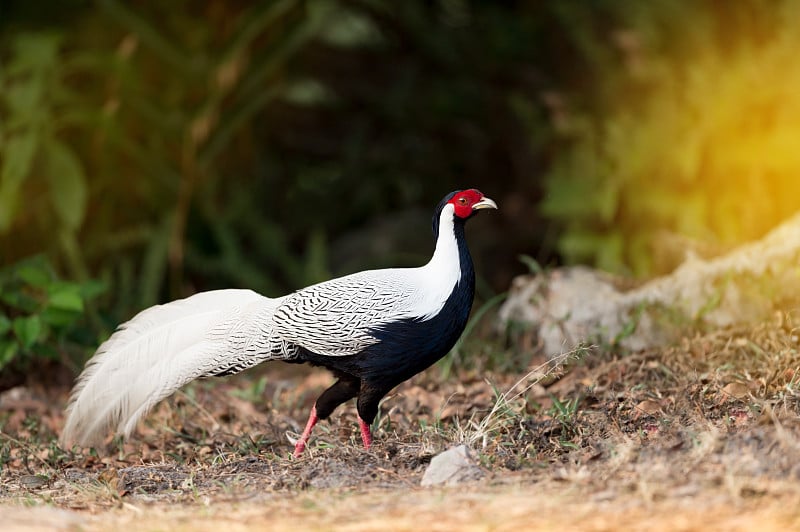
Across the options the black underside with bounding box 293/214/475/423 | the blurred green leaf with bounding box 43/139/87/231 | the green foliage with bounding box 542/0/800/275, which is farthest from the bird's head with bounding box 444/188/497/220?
the blurred green leaf with bounding box 43/139/87/231

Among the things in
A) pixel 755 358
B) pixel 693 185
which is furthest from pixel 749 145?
pixel 755 358

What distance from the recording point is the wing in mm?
4355

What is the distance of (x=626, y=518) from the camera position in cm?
307

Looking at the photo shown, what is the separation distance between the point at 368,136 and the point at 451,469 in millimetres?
6351

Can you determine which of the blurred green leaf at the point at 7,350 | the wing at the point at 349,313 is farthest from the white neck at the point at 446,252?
the blurred green leaf at the point at 7,350

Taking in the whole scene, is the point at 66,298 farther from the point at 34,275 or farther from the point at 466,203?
the point at 466,203

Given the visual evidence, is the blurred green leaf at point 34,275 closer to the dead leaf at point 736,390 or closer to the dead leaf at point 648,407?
the dead leaf at point 648,407

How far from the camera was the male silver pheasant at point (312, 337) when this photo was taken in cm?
435

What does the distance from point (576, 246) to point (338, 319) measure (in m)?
4.07

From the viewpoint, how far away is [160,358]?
467 cm

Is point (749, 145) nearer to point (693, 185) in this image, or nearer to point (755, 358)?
point (693, 185)

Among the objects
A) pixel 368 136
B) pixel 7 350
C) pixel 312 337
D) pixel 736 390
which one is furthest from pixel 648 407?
pixel 368 136

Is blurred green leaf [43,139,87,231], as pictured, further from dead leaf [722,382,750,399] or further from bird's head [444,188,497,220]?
dead leaf [722,382,750,399]

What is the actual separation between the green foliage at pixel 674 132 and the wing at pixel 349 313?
3230 mm
